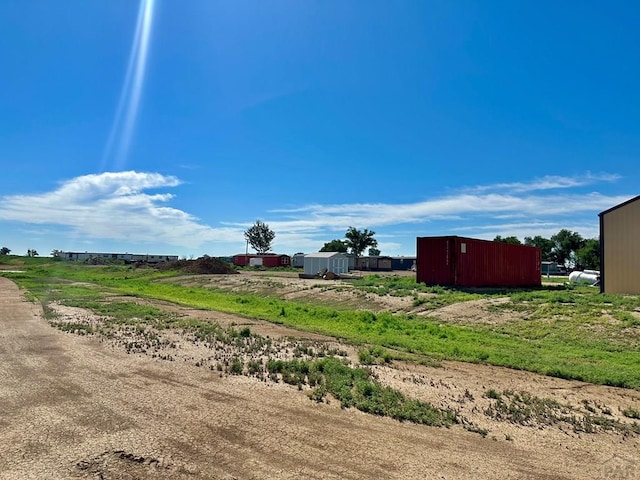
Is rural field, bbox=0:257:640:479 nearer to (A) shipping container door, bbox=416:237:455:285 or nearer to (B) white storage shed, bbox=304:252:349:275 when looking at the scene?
(A) shipping container door, bbox=416:237:455:285

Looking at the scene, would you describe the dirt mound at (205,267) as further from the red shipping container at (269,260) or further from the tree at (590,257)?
the tree at (590,257)

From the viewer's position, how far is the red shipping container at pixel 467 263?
82.0 ft

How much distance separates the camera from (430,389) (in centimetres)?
733

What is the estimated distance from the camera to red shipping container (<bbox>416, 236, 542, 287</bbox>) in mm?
25000

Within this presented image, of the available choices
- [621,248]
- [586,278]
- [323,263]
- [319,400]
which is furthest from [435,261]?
[323,263]

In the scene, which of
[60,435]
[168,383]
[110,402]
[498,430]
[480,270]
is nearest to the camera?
[60,435]

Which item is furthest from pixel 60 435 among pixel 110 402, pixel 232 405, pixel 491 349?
pixel 491 349

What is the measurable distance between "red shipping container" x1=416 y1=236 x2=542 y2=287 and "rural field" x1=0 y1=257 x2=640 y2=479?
34.5ft

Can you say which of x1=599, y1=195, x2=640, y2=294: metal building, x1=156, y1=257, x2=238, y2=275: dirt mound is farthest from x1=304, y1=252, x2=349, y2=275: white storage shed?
x1=599, y1=195, x2=640, y2=294: metal building

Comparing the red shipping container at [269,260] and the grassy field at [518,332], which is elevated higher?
the red shipping container at [269,260]

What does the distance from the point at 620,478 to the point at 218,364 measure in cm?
659

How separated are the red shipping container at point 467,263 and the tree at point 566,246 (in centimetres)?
6211

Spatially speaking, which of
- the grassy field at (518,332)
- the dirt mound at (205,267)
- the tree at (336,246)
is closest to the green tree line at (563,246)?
the tree at (336,246)

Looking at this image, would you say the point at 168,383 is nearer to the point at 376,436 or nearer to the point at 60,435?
the point at 60,435
